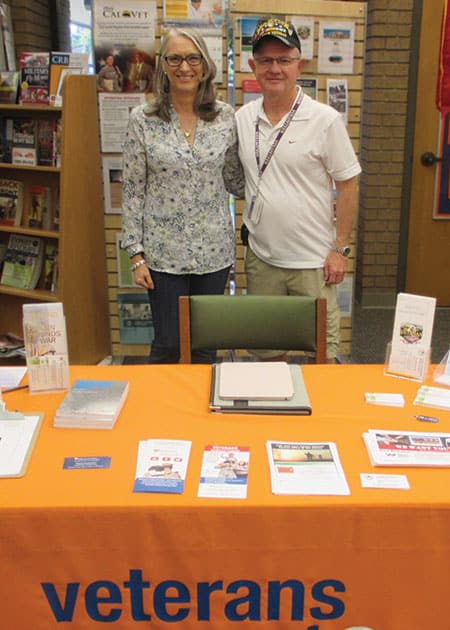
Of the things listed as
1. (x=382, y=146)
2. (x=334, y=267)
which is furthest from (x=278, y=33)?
(x=382, y=146)

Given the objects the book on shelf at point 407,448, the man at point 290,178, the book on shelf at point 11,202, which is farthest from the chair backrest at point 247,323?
the book on shelf at point 11,202

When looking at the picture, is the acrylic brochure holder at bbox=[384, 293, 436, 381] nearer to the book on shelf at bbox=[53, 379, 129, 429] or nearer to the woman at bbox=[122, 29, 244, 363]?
the book on shelf at bbox=[53, 379, 129, 429]

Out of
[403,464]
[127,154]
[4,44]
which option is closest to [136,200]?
[127,154]

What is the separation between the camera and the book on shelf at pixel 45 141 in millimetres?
3102

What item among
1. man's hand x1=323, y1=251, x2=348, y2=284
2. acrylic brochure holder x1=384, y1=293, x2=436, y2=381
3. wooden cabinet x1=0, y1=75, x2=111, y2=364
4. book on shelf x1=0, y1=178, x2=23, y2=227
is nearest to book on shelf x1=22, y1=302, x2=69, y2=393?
acrylic brochure holder x1=384, y1=293, x2=436, y2=381

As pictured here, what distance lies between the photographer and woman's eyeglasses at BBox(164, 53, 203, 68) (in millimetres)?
2195

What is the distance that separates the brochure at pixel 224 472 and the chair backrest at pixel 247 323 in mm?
730

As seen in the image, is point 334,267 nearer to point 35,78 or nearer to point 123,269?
point 123,269

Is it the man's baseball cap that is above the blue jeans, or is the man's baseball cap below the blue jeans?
above

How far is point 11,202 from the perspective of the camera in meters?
3.31

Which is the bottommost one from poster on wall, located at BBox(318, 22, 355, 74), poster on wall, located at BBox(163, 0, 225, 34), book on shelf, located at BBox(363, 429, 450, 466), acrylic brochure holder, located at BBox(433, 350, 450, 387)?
book on shelf, located at BBox(363, 429, 450, 466)

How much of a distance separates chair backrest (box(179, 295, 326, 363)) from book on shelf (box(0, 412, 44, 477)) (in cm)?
67

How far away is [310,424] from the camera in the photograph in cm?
146

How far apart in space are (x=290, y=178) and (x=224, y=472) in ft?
4.50
